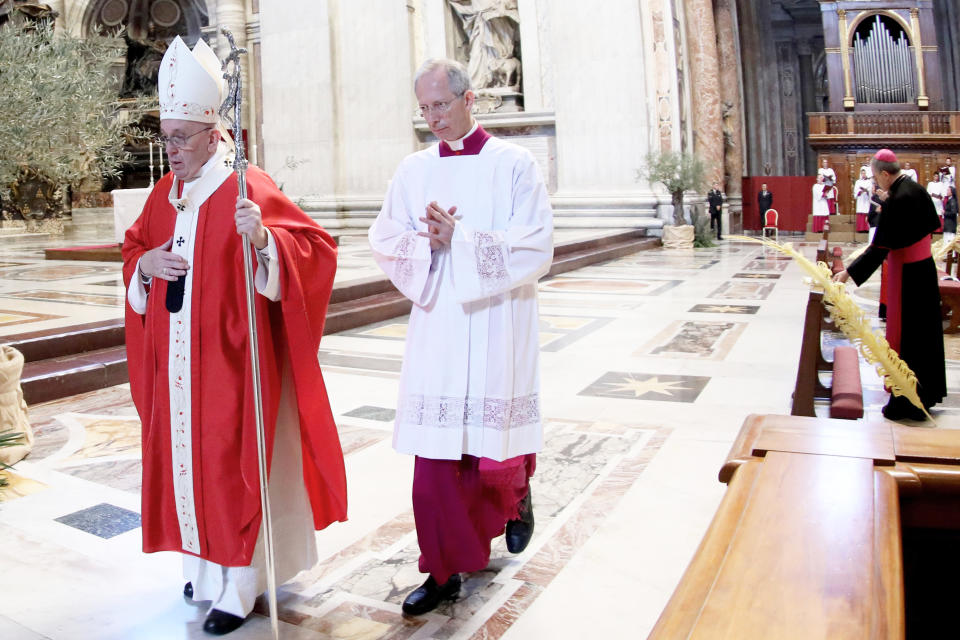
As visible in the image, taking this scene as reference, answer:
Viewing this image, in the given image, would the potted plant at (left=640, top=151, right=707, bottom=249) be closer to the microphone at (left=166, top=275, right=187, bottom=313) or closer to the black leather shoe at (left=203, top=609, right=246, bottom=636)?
the microphone at (left=166, top=275, right=187, bottom=313)

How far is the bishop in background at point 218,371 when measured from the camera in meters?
2.45

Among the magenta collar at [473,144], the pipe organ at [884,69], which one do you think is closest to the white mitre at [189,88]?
the magenta collar at [473,144]

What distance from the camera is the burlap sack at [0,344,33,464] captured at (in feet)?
12.9

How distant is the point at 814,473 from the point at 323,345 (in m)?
6.08

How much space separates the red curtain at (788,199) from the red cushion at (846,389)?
1994 centimetres

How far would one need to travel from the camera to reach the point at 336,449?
2586 mm

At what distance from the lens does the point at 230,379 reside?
8.09ft

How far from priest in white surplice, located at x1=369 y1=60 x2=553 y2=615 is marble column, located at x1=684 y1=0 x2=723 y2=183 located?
16.6 m

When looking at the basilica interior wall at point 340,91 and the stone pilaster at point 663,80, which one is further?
the basilica interior wall at point 340,91

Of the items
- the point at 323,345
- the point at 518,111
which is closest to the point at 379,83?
the point at 518,111

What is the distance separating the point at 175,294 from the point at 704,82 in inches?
700

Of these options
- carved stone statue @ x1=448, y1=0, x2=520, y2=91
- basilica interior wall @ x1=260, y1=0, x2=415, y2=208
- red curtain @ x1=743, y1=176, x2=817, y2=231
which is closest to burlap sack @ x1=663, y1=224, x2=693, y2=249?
carved stone statue @ x1=448, y1=0, x2=520, y2=91

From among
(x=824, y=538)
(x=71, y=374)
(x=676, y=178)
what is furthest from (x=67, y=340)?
(x=676, y=178)

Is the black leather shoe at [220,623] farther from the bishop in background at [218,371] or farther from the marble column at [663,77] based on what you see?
the marble column at [663,77]
